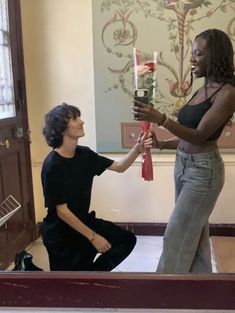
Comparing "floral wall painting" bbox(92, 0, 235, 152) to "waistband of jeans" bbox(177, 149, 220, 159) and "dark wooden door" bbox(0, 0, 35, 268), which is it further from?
"waistband of jeans" bbox(177, 149, 220, 159)

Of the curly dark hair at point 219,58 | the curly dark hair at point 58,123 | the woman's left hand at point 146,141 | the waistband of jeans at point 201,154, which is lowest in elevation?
the waistband of jeans at point 201,154

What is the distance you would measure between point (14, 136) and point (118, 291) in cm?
148

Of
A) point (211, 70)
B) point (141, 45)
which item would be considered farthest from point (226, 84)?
point (141, 45)

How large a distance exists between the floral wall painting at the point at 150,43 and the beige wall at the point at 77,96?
74 mm

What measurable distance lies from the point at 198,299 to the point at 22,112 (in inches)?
65.1

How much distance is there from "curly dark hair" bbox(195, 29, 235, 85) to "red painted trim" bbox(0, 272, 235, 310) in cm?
73

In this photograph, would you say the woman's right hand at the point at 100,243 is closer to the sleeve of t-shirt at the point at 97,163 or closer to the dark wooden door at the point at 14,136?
the sleeve of t-shirt at the point at 97,163

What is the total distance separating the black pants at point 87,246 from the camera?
48.2 inches

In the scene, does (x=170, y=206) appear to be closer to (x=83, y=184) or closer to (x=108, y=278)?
(x=83, y=184)

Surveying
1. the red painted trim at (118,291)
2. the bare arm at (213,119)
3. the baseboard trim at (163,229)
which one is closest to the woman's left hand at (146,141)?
the bare arm at (213,119)

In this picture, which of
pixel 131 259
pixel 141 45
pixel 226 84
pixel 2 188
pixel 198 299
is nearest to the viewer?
pixel 198 299

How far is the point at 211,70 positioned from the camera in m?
1.17

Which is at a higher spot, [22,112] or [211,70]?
[211,70]

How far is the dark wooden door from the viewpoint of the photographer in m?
1.85
